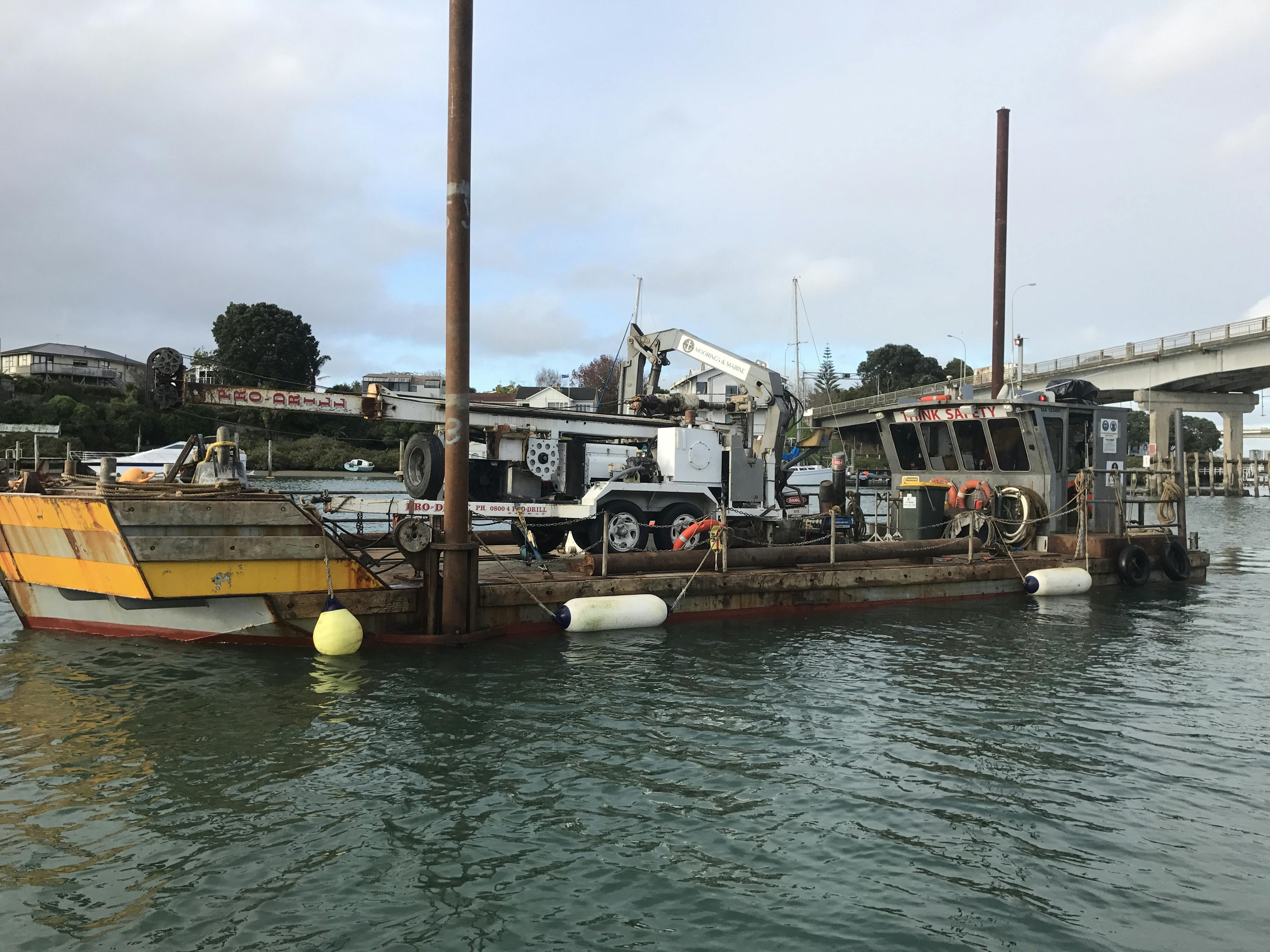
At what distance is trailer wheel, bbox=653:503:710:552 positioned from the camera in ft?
45.4

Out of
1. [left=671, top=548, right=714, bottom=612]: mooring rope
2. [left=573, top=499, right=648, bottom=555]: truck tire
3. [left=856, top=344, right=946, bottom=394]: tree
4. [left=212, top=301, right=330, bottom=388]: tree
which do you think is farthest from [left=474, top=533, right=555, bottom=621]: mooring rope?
[left=856, top=344, right=946, bottom=394]: tree

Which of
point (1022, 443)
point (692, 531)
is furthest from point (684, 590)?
point (1022, 443)

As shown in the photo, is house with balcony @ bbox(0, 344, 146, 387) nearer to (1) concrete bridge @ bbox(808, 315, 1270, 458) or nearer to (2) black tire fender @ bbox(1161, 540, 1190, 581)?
(1) concrete bridge @ bbox(808, 315, 1270, 458)

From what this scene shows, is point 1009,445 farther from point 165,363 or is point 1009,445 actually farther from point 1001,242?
point 165,363

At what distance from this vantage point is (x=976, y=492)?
54.0 feet

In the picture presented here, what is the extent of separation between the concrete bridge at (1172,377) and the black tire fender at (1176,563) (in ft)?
78.1

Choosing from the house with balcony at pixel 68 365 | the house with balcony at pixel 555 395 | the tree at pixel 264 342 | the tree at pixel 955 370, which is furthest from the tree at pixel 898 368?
the house with balcony at pixel 68 365

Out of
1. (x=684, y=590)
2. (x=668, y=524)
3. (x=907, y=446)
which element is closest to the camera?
(x=684, y=590)

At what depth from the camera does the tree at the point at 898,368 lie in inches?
3819

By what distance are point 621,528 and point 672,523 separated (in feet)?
3.39

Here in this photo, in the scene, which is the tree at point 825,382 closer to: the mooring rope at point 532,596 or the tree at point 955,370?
the tree at point 955,370

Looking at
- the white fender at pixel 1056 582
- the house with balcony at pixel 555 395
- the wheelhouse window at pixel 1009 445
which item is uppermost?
the house with balcony at pixel 555 395

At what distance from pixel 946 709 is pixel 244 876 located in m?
6.31

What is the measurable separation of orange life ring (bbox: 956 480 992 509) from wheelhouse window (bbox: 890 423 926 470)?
1.11 metres
